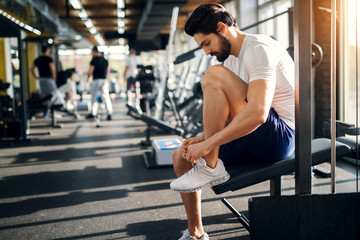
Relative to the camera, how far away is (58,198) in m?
2.67

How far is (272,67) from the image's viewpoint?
4.88 ft

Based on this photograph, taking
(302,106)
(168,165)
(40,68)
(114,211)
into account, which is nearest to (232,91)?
(302,106)

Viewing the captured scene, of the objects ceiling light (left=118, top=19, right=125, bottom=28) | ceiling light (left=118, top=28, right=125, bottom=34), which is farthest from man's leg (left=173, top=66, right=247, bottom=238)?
ceiling light (left=118, top=28, right=125, bottom=34)

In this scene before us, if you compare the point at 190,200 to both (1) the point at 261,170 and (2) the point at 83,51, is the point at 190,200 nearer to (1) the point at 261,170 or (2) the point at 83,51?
(1) the point at 261,170

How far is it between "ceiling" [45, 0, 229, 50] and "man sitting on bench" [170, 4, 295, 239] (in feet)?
20.0

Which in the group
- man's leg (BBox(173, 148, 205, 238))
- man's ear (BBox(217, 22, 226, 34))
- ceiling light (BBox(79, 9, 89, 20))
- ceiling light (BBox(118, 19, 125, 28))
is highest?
ceiling light (BBox(118, 19, 125, 28))

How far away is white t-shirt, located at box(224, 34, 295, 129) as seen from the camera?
148 cm

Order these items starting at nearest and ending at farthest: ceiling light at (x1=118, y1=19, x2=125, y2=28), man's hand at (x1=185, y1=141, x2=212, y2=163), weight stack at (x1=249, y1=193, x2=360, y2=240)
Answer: weight stack at (x1=249, y1=193, x2=360, y2=240) < man's hand at (x1=185, y1=141, x2=212, y2=163) < ceiling light at (x1=118, y1=19, x2=125, y2=28)

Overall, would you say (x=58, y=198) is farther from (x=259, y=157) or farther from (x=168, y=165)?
(x=259, y=157)

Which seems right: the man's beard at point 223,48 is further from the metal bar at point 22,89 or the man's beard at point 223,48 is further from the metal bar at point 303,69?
the metal bar at point 22,89

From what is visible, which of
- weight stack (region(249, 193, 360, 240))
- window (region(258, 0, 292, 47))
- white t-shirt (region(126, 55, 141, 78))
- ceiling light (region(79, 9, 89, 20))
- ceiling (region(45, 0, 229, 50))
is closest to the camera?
weight stack (region(249, 193, 360, 240))

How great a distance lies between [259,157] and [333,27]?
1.92 feet

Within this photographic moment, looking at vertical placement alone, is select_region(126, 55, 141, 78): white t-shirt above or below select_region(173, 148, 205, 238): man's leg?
above

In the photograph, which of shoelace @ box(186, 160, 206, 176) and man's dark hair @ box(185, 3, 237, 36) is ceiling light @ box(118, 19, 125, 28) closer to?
man's dark hair @ box(185, 3, 237, 36)
